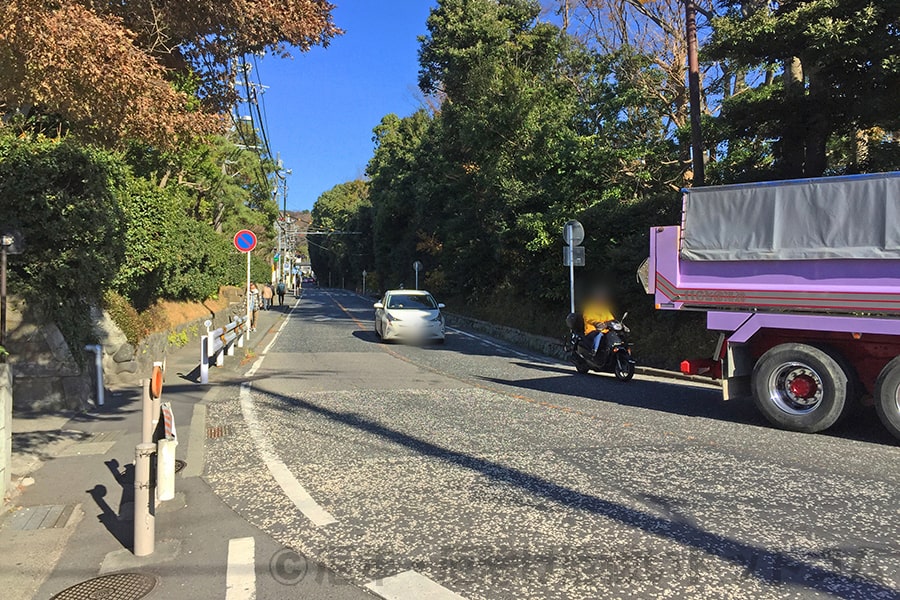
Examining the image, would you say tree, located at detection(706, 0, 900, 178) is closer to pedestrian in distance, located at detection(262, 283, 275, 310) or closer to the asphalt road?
the asphalt road

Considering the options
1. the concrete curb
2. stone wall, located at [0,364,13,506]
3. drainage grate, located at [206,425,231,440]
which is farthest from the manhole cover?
the concrete curb

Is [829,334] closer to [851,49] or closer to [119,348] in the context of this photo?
[851,49]

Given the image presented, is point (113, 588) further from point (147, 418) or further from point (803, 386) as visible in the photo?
point (803, 386)

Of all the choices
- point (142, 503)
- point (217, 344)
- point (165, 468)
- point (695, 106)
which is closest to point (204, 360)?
point (217, 344)

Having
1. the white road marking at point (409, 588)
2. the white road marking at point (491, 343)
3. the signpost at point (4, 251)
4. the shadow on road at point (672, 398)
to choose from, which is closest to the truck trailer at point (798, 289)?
the shadow on road at point (672, 398)

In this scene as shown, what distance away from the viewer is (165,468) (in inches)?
177

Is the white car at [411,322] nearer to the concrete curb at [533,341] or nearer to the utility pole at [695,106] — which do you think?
the concrete curb at [533,341]

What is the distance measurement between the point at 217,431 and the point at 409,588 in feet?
14.8

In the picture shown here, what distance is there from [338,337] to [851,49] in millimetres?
15209

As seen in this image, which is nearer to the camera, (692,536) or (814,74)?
(692,536)

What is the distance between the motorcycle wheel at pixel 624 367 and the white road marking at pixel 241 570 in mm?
8372

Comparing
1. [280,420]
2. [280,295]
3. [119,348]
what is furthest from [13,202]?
[280,295]

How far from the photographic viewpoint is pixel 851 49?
8.69 m

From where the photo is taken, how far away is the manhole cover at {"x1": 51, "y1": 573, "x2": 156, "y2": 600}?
3451 millimetres
